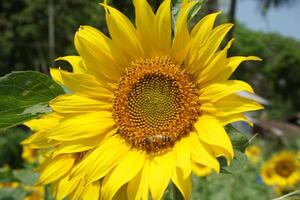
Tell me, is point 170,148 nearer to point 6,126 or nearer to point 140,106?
point 140,106

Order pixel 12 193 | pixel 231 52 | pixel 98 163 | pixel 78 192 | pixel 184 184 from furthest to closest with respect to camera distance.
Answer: pixel 231 52 → pixel 12 193 → pixel 78 192 → pixel 98 163 → pixel 184 184

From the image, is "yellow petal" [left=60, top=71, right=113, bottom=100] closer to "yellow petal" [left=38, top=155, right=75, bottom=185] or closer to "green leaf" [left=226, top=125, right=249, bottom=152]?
"yellow petal" [left=38, top=155, right=75, bottom=185]

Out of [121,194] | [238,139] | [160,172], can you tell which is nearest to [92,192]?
[121,194]

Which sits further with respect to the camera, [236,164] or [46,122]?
[46,122]

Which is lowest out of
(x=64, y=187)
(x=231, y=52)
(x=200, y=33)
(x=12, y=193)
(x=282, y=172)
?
(x=231, y=52)

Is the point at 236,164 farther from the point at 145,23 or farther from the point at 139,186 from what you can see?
the point at 145,23

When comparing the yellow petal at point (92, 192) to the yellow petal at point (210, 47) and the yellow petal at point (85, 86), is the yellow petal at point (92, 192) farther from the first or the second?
the yellow petal at point (210, 47)

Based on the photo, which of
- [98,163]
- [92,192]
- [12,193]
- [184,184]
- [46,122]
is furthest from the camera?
[12,193]
